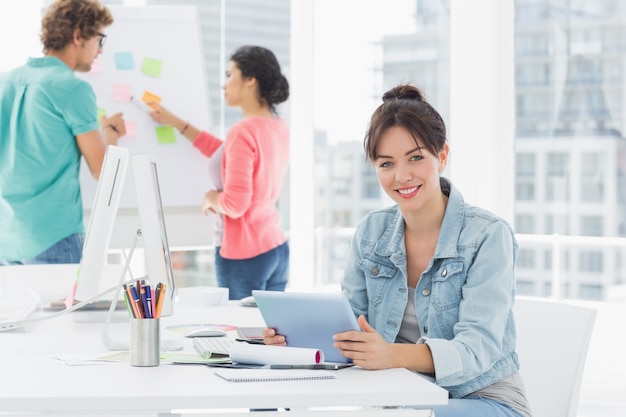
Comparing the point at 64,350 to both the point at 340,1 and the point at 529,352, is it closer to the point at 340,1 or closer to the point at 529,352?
the point at 529,352

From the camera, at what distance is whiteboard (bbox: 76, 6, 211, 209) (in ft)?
12.8

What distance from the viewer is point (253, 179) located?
3627 mm

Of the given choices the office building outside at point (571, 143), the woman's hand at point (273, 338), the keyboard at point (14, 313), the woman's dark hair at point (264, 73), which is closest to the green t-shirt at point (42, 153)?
the woman's dark hair at point (264, 73)

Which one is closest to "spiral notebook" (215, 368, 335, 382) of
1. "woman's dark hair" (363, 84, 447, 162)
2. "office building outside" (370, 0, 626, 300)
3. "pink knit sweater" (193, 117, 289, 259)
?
"woman's dark hair" (363, 84, 447, 162)

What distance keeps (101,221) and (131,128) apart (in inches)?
82.1

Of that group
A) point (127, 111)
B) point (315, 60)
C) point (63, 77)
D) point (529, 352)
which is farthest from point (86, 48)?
point (529, 352)

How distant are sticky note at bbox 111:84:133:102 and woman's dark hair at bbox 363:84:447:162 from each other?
2052mm

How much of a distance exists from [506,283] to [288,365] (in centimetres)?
53

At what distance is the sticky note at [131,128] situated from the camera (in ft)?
12.8

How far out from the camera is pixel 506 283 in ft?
6.24

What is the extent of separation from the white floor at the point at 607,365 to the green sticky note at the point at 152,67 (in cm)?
218

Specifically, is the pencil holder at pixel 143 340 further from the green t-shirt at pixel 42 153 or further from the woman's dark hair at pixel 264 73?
the woman's dark hair at pixel 264 73

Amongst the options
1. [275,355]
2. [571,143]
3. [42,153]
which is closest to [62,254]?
[42,153]

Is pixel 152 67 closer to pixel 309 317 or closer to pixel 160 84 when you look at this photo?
pixel 160 84
